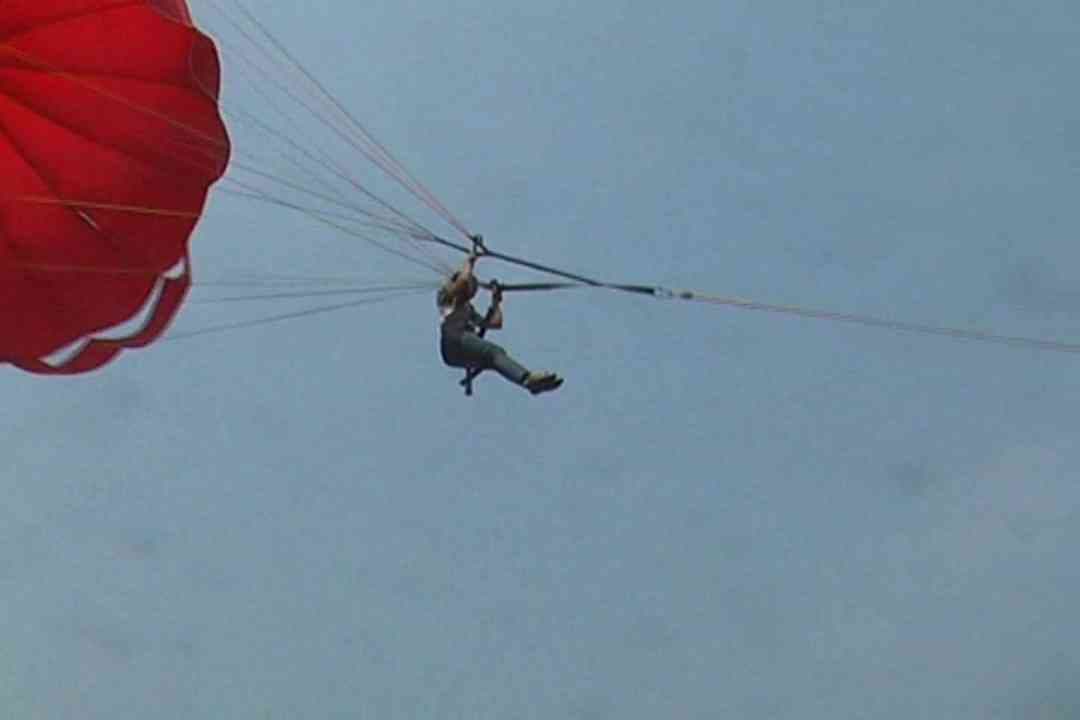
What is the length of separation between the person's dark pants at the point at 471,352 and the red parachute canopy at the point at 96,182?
7.68 ft

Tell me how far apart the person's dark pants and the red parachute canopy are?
2340 millimetres

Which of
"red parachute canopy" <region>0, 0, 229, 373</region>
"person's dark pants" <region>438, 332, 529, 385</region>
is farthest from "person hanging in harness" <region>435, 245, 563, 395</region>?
"red parachute canopy" <region>0, 0, 229, 373</region>

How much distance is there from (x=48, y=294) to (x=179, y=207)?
1.09 m

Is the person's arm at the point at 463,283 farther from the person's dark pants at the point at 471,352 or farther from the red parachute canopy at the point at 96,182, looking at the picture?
the red parachute canopy at the point at 96,182

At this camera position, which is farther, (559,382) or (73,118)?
(73,118)

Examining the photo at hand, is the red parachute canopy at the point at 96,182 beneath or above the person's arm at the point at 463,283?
beneath

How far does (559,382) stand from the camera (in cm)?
1788

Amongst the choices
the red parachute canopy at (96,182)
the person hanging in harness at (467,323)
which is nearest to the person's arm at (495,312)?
the person hanging in harness at (467,323)

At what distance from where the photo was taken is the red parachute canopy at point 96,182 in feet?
64.4

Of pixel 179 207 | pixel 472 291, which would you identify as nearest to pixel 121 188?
pixel 179 207

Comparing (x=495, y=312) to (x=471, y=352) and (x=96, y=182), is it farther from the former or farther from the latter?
(x=96, y=182)

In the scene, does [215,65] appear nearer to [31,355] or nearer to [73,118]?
[73,118]

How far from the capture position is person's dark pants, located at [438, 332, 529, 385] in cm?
1847

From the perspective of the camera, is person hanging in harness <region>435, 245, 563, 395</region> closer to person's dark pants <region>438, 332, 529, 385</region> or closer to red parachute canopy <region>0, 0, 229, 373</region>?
person's dark pants <region>438, 332, 529, 385</region>
